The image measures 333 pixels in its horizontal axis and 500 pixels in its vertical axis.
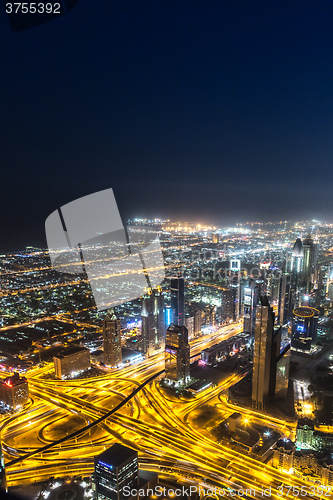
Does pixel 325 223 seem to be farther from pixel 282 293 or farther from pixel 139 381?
pixel 139 381

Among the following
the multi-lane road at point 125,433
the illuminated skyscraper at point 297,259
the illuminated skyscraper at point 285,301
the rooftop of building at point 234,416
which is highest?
the illuminated skyscraper at point 297,259

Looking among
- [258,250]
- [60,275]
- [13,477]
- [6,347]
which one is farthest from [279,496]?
[258,250]

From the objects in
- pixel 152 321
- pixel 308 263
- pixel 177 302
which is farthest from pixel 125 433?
pixel 308 263

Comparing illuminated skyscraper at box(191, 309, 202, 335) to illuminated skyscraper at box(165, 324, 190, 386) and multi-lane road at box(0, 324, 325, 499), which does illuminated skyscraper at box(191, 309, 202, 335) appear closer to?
multi-lane road at box(0, 324, 325, 499)

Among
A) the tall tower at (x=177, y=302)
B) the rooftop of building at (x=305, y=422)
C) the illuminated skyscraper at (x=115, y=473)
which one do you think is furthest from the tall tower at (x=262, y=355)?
the tall tower at (x=177, y=302)

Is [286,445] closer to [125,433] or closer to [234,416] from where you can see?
[234,416]

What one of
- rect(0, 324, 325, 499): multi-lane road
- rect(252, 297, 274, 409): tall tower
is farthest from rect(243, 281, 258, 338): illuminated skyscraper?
rect(252, 297, 274, 409): tall tower

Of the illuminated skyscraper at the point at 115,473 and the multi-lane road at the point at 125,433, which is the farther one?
the multi-lane road at the point at 125,433

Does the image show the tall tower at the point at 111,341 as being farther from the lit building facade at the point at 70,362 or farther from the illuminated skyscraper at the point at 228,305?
the illuminated skyscraper at the point at 228,305
